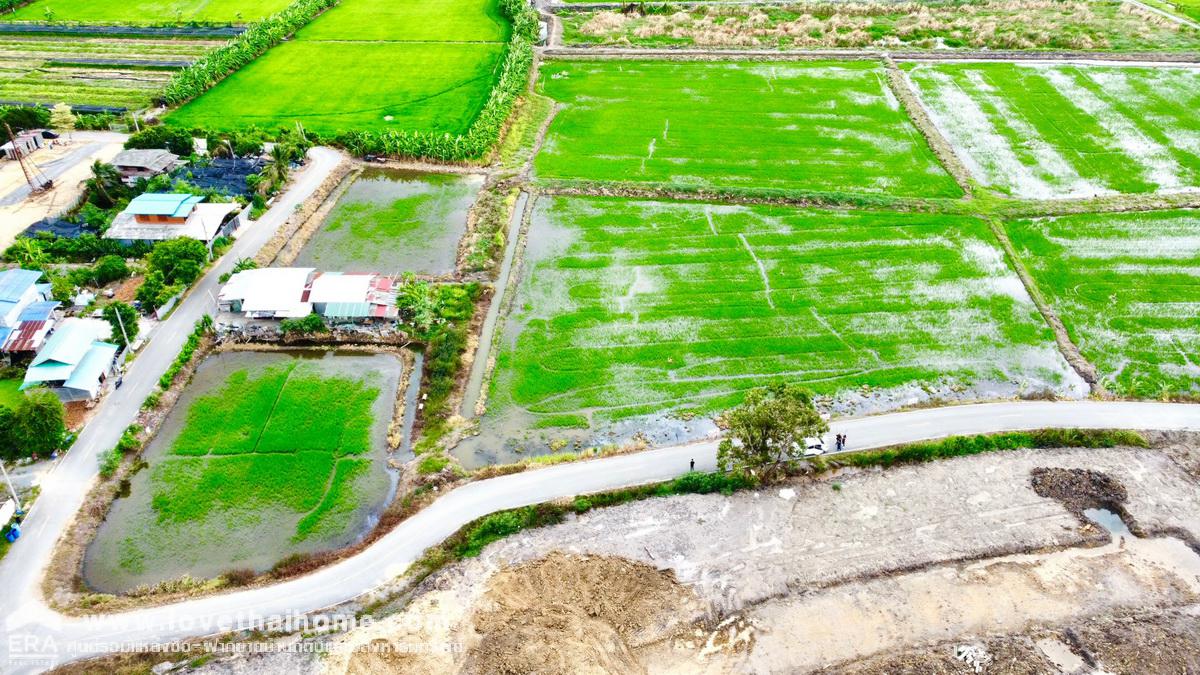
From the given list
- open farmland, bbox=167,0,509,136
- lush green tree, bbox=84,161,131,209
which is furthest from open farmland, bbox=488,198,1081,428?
lush green tree, bbox=84,161,131,209

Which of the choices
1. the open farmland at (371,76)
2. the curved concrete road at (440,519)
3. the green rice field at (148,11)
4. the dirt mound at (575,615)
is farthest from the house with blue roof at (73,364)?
the green rice field at (148,11)

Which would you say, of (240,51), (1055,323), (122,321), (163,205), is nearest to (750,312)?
(1055,323)

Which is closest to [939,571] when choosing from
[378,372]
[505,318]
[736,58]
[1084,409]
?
[1084,409]

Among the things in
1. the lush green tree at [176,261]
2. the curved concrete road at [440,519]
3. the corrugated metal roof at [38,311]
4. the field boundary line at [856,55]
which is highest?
the field boundary line at [856,55]

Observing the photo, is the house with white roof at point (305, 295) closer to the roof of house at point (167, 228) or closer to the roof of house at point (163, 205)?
the roof of house at point (167, 228)

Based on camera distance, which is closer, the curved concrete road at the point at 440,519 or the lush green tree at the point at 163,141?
the curved concrete road at the point at 440,519

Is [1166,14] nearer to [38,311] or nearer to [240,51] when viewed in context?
[240,51]

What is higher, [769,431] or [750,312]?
[769,431]
